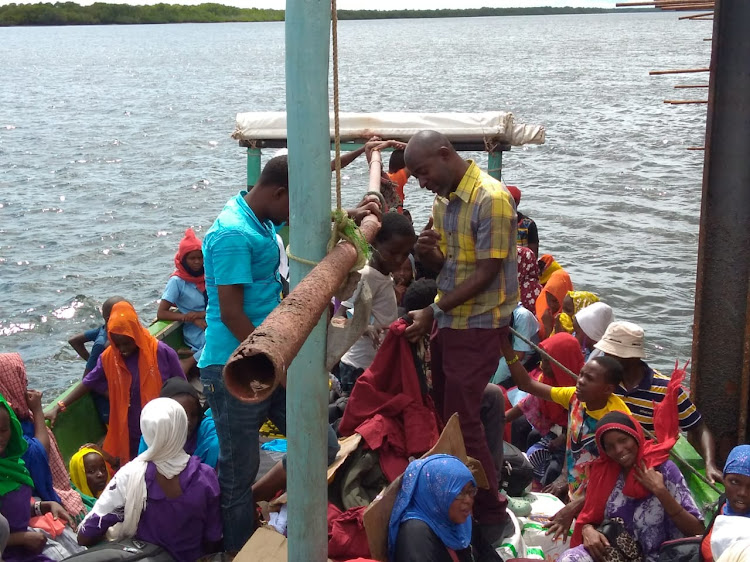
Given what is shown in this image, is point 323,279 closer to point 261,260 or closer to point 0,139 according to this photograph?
point 261,260

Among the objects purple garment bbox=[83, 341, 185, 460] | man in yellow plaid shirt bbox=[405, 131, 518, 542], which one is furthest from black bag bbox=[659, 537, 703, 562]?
purple garment bbox=[83, 341, 185, 460]

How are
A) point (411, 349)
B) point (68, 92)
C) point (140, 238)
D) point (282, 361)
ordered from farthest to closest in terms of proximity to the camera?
point (68, 92), point (140, 238), point (411, 349), point (282, 361)

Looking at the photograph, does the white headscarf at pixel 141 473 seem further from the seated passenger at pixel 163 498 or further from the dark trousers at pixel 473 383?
the dark trousers at pixel 473 383

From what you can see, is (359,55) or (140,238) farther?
(359,55)

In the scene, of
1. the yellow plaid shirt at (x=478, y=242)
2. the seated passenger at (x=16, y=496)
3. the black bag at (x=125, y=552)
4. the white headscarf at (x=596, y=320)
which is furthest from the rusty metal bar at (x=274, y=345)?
the white headscarf at (x=596, y=320)

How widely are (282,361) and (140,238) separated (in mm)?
15575

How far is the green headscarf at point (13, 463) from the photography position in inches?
149

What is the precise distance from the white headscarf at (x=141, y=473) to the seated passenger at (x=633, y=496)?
5.68 ft

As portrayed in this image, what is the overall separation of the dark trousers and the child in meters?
0.44

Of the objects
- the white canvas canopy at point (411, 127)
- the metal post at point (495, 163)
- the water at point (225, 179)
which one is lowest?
the water at point (225, 179)

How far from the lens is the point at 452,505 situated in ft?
10.3

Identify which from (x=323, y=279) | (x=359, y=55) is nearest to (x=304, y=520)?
(x=323, y=279)

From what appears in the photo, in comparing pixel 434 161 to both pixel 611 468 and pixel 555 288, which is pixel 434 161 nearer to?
pixel 611 468

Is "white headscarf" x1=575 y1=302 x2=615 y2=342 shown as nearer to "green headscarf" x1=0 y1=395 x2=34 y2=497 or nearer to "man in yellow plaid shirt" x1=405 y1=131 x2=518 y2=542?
"man in yellow plaid shirt" x1=405 y1=131 x2=518 y2=542
